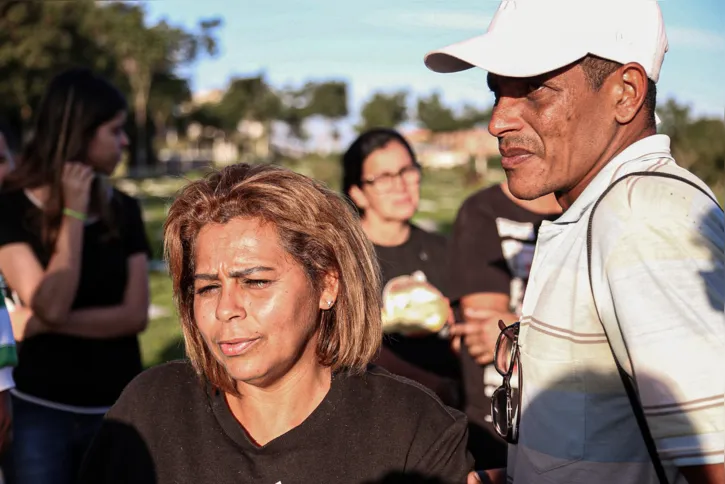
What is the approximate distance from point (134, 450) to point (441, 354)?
210 centimetres

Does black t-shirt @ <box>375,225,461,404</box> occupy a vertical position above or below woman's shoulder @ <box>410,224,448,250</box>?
below

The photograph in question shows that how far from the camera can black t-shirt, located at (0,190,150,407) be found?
3299 millimetres

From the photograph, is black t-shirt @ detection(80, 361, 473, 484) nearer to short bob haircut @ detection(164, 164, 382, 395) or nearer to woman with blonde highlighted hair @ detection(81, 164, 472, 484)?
woman with blonde highlighted hair @ detection(81, 164, 472, 484)

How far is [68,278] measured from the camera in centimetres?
330

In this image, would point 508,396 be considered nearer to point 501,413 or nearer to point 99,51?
point 501,413

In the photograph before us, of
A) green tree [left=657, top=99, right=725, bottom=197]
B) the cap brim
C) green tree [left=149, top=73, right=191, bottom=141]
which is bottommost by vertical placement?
the cap brim

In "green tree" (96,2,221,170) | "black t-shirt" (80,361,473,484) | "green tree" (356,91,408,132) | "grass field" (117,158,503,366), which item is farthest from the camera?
"green tree" (356,91,408,132)

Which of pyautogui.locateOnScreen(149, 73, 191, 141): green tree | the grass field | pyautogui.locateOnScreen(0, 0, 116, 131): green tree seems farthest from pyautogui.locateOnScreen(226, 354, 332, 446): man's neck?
pyautogui.locateOnScreen(149, 73, 191, 141): green tree

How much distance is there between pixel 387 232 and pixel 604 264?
2.82 metres

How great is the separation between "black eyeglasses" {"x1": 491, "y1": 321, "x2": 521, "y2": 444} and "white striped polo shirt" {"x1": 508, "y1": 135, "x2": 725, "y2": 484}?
8 cm

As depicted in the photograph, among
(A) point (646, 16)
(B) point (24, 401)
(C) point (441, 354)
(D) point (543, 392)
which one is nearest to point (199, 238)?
(D) point (543, 392)

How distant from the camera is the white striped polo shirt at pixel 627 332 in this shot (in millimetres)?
1372

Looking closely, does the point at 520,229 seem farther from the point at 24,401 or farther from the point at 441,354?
the point at 24,401

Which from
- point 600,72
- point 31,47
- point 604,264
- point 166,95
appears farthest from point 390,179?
point 166,95
